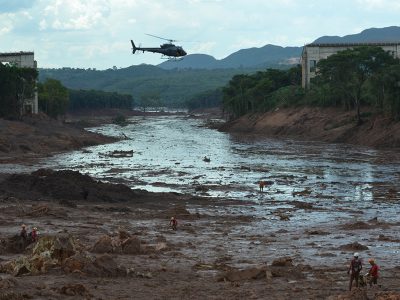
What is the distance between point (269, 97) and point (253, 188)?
9210cm

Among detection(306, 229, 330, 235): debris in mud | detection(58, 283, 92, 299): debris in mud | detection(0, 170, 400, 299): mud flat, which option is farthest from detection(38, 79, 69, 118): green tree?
detection(58, 283, 92, 299): debris in mud

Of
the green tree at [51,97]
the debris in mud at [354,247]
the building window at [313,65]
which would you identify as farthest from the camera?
the building window at [313,65]

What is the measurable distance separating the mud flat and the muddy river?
0.20 meters

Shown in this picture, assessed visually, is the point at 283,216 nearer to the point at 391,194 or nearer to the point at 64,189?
the point at 391,194

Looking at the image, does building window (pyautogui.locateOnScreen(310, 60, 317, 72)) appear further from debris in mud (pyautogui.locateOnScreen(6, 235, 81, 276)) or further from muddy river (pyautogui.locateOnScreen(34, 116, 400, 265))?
debris in mud (pyautogui.locateOnScreen(6, 235, 81, 276))

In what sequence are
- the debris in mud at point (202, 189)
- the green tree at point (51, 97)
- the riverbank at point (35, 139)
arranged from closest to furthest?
the debris in mud at point (202, 189), the riverbank at point (35, 139), the green tree at point (51, 97)

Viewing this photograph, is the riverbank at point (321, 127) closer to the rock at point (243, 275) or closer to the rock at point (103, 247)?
the rock at point (103, 247)

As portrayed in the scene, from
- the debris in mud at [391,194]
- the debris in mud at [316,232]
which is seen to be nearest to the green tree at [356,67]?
the debris in mud at [391,194]

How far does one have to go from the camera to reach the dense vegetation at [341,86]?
86812 mm

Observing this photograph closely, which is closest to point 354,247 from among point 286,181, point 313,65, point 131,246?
point 131,246

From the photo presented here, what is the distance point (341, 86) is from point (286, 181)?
52.4 metres

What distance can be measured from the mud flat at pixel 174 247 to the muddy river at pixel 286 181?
0.20 m

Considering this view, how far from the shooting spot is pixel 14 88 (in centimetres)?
9988

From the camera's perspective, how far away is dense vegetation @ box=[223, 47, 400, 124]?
285 ft
